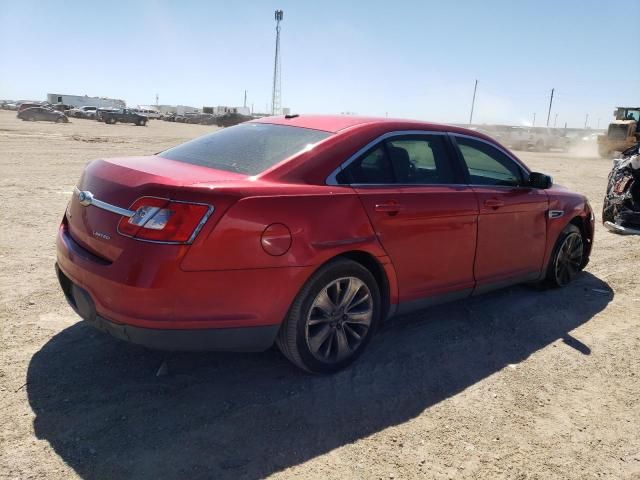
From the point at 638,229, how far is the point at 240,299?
7.89 m

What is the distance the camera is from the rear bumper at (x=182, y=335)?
109 inches

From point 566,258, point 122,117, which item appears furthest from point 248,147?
point 122,117

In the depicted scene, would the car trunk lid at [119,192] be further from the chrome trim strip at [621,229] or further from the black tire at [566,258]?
the chrome trim strip at [621,229]

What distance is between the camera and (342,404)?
3.08 m

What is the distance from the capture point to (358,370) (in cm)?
348

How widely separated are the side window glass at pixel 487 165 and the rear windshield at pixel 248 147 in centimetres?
137

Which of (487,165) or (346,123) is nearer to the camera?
(346,123)

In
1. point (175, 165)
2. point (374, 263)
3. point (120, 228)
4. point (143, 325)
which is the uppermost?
point (175, 165)

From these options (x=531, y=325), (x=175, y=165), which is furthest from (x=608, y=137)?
(x=175, y=165)

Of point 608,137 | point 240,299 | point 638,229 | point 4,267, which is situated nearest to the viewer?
point 240,299

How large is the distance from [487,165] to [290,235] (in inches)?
88.2

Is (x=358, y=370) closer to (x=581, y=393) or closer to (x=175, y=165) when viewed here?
(x=581, y=393)

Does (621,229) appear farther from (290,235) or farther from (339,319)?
(290,235)

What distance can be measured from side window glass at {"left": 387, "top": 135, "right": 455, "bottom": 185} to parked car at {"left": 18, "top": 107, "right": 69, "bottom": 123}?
49079mm
